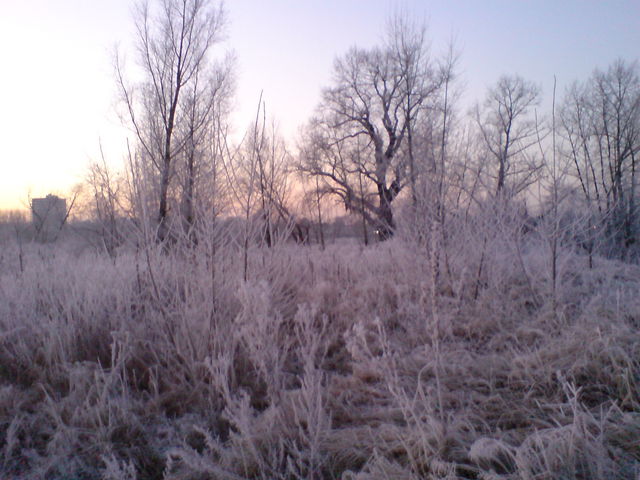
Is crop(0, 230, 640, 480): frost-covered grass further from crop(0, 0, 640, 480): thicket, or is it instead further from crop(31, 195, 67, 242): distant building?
crop(31, 195, 67, 242): distant building

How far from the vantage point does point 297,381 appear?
3.57 metres

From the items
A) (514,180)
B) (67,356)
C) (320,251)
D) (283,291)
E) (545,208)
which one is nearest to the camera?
(67,356)

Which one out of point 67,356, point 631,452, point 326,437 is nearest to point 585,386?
point 631,452

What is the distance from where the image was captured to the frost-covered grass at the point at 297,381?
7.26 feet

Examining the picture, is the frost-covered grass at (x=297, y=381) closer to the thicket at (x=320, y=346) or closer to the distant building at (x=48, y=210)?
the thicket at (x=320, y=346)

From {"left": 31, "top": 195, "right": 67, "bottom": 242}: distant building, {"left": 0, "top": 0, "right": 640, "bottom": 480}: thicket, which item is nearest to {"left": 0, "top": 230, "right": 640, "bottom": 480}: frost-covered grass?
{"left": 0, "top": 0, "right": 640, "bottom": 480}: thicket

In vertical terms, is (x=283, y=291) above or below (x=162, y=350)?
above

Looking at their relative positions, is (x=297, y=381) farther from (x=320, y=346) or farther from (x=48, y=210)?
(x=48, y=210)

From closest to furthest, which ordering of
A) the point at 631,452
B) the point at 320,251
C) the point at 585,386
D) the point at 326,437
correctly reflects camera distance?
the point at 631,452
the point at 326,437
the point at 585,386
the point at 320,251

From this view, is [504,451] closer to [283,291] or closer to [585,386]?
[585,386]

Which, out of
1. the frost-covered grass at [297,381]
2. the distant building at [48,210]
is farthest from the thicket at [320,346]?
the distant building at [48,210]

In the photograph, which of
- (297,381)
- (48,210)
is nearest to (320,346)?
(297,381)

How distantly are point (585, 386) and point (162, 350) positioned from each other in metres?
3.41

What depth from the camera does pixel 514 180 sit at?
19.0 feet
